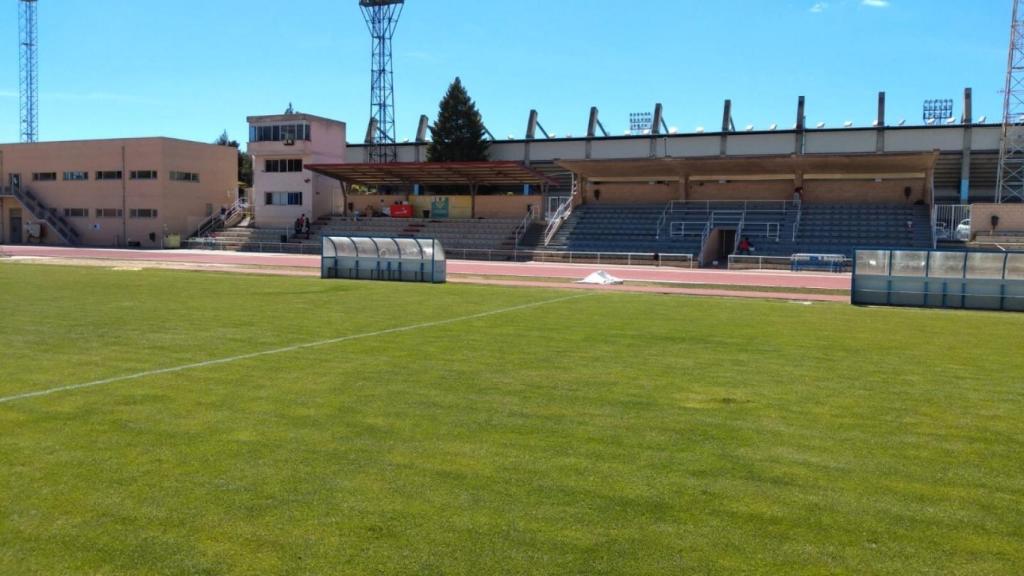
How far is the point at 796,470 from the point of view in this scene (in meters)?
6.57

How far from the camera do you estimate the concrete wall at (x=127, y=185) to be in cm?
6456

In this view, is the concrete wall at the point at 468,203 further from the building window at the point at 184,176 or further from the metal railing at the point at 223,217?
the building window at the point at 184,176

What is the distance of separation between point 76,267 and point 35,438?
3224cm

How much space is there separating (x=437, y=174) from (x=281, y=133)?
51.0ft

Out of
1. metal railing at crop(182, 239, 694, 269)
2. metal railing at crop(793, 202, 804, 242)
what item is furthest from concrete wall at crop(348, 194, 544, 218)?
metal railing at crop(793, 202, 804, 242)

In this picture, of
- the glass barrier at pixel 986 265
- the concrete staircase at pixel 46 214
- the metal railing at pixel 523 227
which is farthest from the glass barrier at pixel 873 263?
the concrete staircase at pixel 46 214

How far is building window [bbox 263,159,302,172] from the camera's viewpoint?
214 feet

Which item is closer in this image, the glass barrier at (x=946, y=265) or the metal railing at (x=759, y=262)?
the glass barrier at (x=946, y=265)

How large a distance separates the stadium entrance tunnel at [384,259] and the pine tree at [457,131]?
48.5m

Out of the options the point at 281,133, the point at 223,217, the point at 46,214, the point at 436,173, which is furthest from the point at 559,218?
the point at 46,214

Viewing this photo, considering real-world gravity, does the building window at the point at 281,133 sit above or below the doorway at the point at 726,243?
above

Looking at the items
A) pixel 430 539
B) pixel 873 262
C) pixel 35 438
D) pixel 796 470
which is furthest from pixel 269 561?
pixel 873 262

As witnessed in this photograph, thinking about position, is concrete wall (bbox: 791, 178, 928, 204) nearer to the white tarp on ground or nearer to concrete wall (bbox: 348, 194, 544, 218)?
concrete wall (bbox: 348, 194, 544, 218)

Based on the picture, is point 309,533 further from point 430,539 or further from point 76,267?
point 76,267
